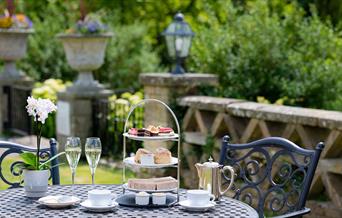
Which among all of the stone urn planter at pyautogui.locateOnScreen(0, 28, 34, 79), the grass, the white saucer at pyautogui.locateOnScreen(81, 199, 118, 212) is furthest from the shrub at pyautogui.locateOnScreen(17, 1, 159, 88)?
the white saucer at pyautogui.locateOnScreen(81, 199, 118, 212)

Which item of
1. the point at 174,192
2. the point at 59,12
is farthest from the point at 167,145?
the point at 59,12

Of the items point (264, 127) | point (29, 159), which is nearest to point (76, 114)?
point (264, 127)

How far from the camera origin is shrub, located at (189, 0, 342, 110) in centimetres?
863

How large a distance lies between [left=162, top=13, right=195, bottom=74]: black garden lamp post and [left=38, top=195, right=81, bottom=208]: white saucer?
438 centimetres

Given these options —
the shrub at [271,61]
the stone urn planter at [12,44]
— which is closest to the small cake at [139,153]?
the shrub at [271,61]

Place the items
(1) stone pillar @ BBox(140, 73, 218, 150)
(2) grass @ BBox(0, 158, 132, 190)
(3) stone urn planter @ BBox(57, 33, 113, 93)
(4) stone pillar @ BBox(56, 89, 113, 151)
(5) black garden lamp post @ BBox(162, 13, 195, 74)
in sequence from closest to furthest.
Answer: (1) stone pillar @ BBox(140, 73, 218, 150) → (2) grass @ BBox(0, 158, 132, 190) → (5) black garden lamp post @ BBox(162, 13, 195, 74) → (4) stone pillar @ BBox(56, 89, 113, 151) → (3) stone urn planter @ BBox(57, 33, 113, 93)

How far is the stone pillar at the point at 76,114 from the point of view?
32.7 feet

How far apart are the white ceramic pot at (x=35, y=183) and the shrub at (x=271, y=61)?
458 centimetres

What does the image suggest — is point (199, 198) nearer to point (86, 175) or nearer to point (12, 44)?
point (86, 175)

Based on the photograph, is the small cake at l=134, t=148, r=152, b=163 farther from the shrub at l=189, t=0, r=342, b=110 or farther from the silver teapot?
the shrub at l=189, t=0, r=342, b=110

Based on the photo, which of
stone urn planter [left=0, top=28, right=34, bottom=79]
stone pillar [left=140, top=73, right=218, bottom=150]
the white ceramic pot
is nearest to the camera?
the white ceramic pot

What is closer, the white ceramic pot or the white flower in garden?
the white flower in garden

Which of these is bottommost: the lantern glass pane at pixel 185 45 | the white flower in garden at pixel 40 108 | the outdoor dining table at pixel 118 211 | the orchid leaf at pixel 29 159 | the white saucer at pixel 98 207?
the outdoor dining table at pixel 118 211

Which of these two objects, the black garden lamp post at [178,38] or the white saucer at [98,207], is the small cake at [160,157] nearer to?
the white saucer at [98,207]
